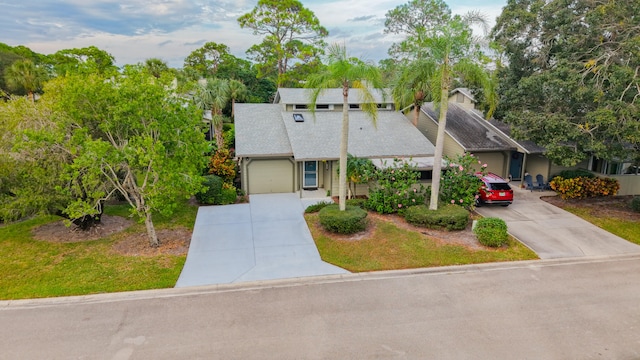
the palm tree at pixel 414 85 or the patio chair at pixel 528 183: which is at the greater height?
the palm tree at pixel 414 85

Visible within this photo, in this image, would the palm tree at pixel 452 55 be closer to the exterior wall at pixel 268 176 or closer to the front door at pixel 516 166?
the exterior wall at pixel 268 176

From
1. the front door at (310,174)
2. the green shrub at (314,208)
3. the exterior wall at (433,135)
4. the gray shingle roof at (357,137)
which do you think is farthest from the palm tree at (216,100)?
the exterior wall at (433,135)

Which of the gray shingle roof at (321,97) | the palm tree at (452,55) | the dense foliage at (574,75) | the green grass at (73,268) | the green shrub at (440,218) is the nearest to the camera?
the green grass at (73,268)

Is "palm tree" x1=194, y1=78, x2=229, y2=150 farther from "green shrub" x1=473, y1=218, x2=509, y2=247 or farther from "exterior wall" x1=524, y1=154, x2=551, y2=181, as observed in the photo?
"exterior wall" x1=524, y1=154, x2=551, y2=181

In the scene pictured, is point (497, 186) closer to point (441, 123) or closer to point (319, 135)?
point (441, 123)

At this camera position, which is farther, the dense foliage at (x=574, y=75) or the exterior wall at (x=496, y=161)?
the exterior wall at (x=496, y=161)

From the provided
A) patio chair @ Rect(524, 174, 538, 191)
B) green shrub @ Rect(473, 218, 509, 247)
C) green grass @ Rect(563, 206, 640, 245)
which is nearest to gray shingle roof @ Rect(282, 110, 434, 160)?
patio chair @ Rect(524, 174, 538, 191)
